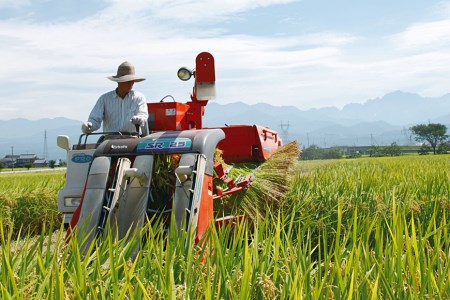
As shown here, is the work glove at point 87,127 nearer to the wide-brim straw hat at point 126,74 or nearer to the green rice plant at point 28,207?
the wide-brim straw hat at point 126,74

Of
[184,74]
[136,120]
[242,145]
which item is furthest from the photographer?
[242,145]

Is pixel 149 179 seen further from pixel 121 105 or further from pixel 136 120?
pixel 121 105

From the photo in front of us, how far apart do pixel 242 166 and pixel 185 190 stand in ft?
8.65

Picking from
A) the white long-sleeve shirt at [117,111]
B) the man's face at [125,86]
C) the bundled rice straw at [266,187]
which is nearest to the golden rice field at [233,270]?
the bundled rice straw at [266,187]

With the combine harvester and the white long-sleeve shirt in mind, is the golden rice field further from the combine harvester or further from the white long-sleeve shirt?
the white long-sleeve shirt

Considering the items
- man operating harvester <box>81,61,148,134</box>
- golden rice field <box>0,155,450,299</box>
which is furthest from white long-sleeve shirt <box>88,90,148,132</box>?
golden rice field <box>0,155,450,299</box>

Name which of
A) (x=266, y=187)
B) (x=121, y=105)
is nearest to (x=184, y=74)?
(x=121, y=105)

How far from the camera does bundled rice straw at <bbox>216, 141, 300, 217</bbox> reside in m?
6.02

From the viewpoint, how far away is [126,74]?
6.32 m

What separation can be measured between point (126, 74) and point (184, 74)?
2.38 feet

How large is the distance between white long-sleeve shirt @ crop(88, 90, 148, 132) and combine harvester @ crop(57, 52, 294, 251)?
250 mm

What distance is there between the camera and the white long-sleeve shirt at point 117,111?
20.5 ft

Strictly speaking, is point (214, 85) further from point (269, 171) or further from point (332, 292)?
point (332, 292)

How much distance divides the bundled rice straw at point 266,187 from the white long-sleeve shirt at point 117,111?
1394 millimetres
